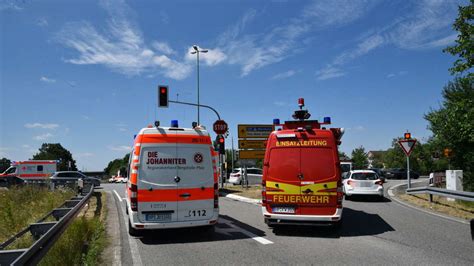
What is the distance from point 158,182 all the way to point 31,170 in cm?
3267

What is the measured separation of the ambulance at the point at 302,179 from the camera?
9.25 metres

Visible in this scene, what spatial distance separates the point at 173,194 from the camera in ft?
29.0

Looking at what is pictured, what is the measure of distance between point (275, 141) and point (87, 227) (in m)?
4.91

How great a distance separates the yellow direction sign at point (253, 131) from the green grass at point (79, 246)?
52.8 ft

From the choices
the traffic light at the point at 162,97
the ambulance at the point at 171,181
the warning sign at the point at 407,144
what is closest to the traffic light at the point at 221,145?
the traffic light at the point at 162,97

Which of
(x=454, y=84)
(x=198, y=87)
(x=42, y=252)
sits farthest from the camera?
(x=198, y=87)

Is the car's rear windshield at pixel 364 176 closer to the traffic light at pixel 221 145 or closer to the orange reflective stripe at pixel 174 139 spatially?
the traffic light at pixel 221 145

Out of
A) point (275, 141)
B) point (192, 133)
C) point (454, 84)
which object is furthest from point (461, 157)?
point (192, 133)

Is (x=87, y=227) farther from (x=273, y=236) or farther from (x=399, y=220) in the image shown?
(x=399, y=220)

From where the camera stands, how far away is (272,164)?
9828 mm

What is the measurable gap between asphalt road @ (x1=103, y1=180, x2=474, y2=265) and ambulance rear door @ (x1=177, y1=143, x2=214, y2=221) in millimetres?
587

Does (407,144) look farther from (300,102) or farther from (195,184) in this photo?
(195,184)

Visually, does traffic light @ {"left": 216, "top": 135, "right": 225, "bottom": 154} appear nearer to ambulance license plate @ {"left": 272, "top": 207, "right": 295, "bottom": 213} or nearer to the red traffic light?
the red traffic light

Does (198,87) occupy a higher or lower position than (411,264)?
higher
